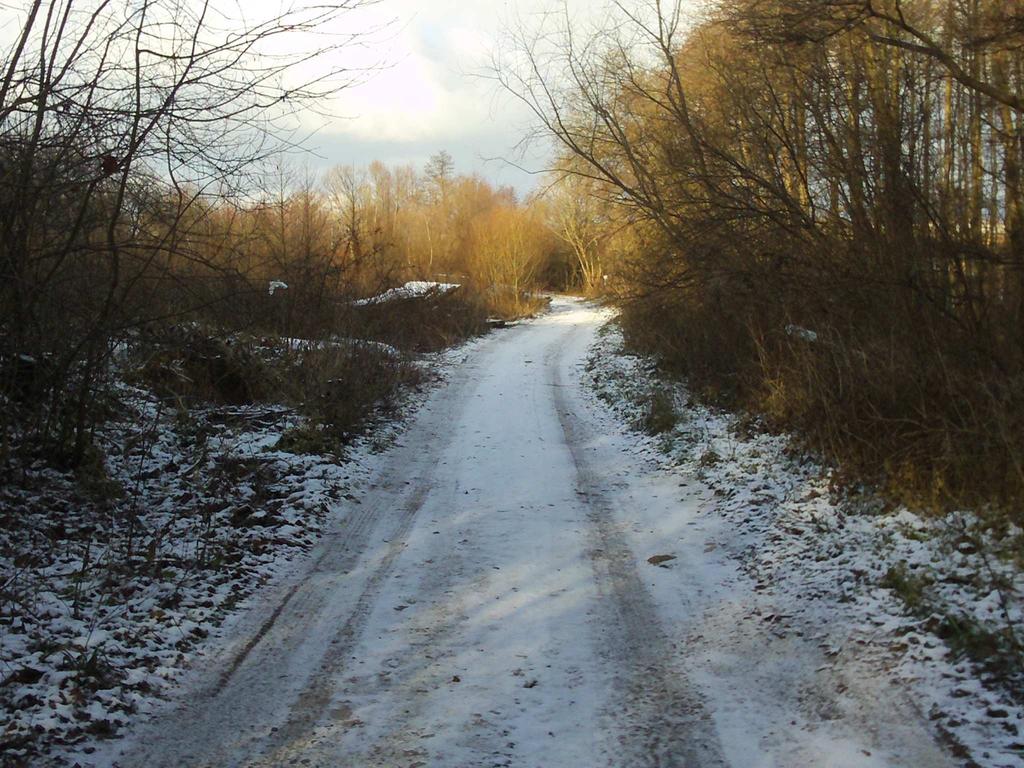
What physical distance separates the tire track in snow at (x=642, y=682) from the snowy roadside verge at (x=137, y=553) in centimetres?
248

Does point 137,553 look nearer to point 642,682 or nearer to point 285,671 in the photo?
point 285,671

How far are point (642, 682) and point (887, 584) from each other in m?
1.91

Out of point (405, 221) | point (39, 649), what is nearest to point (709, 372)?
point (39, 649)

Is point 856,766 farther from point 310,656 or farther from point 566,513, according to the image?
point 566,513

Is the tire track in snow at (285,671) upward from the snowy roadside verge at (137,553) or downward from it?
downward

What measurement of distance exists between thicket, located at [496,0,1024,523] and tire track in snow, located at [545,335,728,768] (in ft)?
7.64

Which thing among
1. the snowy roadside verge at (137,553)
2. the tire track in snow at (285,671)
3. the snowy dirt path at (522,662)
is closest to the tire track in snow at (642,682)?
the snowy dirt path at (522,662)

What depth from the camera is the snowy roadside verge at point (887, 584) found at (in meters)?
3.58

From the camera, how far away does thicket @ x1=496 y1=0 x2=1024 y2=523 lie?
6.41m

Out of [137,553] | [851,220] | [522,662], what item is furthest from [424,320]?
[522,662]

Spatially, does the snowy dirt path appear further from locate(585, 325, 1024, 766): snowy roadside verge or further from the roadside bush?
the roadside bush

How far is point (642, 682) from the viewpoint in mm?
4070

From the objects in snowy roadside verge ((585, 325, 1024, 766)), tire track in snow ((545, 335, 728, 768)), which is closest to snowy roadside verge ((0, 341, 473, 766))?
tire track in snow ((545, 335, 728, 768))

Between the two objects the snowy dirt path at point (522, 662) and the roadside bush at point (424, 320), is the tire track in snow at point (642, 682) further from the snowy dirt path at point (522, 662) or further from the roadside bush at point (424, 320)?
the roadside bush at point (424, 320)
